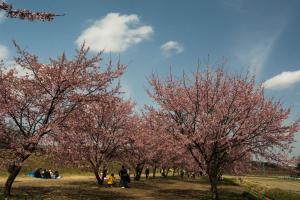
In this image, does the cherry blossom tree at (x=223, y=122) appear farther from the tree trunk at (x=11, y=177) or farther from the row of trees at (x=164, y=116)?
the tree trunk at (x=11, y=177)

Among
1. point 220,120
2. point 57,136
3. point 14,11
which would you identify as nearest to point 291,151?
point 220,120

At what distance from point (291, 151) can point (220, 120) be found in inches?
215

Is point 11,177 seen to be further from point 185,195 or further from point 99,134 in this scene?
point 185,195

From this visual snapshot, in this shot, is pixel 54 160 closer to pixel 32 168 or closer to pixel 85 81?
pixel 85 81

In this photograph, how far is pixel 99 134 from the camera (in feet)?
129

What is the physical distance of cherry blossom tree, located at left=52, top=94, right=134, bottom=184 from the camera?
31828mm

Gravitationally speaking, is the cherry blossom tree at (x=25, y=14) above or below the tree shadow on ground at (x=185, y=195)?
above

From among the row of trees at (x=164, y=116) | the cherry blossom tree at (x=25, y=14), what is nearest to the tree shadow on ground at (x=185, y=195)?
the row of trees at (x=164, y=116)

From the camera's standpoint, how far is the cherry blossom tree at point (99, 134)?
31.8m

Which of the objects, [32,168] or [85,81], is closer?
Answer: [85,81]

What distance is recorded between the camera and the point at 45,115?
29219 mm

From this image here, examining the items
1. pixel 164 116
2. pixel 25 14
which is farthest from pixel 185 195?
pixel 25 14

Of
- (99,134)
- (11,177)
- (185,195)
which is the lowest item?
(185,195)

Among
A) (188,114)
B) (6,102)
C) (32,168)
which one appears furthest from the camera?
(32,168)
